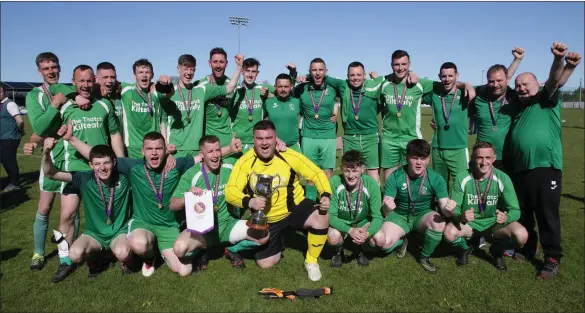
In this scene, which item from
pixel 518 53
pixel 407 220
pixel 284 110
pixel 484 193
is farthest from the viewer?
pixel 284 110

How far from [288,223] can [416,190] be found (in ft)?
5.37

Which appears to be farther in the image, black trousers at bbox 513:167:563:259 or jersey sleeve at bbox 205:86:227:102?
jersey sleeve at bbox 205:86:227:102

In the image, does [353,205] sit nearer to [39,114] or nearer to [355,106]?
[355,106]

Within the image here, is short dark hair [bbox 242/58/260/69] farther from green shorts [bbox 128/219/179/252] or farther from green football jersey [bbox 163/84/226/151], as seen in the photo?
green shorts [bbox 128/219/179/252]

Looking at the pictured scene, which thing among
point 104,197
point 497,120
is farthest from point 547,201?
point 104,197

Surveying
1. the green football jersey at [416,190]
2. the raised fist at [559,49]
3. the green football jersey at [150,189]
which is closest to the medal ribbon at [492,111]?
the raised fist at [559,49]

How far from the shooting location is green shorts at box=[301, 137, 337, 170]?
6043mm

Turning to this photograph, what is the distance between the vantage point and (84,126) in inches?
178

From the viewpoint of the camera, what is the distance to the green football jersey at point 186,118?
541 centimetres

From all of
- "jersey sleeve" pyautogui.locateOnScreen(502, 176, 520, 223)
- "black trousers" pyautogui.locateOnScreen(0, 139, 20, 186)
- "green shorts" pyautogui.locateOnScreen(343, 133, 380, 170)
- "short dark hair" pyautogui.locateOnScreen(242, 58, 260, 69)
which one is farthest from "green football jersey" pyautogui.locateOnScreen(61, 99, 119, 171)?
"black trousers" pyautogui.locateOnScreen(0, 139, 20, 186)

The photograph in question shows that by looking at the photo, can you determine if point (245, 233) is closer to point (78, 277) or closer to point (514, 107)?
point (78, 277)

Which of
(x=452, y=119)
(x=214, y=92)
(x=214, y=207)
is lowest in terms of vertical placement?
(x=214, y=207)

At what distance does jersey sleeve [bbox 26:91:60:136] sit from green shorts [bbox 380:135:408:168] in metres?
4.39

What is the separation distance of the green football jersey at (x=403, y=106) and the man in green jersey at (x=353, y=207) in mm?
1350
